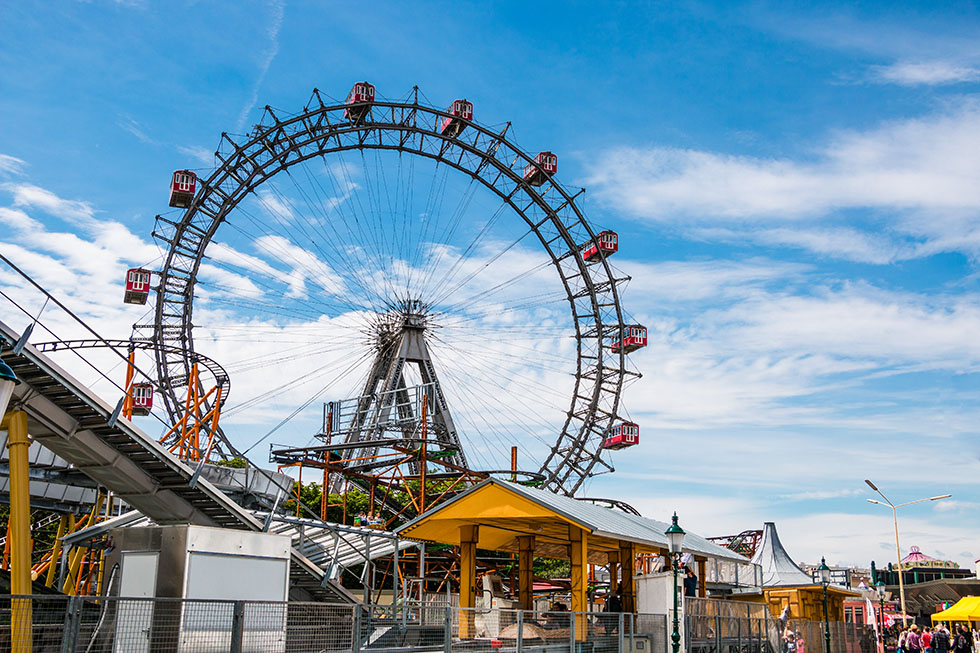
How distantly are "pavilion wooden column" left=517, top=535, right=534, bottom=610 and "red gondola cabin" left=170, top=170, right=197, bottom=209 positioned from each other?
98.9 feet

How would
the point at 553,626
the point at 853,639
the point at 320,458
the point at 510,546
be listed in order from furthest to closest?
the point at 320,458
the point at 853,639
the point at 510,546
the point at 553,626

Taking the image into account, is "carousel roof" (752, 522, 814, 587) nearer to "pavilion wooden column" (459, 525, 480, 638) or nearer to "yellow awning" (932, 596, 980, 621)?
"yellow awning" (932, 596, 980, 621)

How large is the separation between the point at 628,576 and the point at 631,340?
1167 inches

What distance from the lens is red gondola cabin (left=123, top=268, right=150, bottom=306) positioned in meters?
45.3

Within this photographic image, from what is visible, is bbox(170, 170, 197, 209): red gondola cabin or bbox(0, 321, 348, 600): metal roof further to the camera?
bbox(170, 170, 197, 209): red gondola cabin

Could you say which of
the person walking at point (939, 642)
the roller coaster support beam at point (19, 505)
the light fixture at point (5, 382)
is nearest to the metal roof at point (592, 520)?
the roller coaster support beam at point (19, 505)

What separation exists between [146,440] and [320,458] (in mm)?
24509

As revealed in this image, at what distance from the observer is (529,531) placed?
2230 cm

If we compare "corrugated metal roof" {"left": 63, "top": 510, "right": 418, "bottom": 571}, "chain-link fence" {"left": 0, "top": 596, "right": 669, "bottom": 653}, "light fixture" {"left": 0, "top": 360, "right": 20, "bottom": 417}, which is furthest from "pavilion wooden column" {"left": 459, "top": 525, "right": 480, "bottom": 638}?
"light fixture" {"left": 0, "top": 360, "right": 20, "bottom": 417}

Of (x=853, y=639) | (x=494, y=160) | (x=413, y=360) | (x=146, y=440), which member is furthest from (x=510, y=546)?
(x=494, y=160)

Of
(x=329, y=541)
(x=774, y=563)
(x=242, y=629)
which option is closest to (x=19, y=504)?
(x=242, y=629)

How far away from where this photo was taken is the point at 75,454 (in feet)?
63.4

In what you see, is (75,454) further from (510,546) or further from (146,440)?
(510,546)

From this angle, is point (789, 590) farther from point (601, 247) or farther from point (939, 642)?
point (601, 247)
